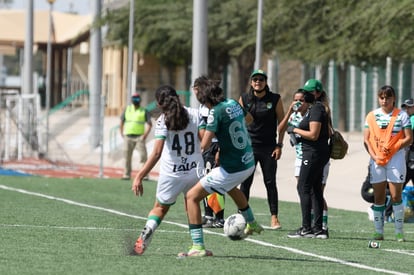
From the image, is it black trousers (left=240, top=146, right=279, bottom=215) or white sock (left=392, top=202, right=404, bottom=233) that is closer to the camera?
white sock (left=392, top=202, right=404, bottom=233)

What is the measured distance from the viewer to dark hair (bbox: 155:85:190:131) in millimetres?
12273

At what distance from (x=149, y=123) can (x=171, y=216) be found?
9.75 m

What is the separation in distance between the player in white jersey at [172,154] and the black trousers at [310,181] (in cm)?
283

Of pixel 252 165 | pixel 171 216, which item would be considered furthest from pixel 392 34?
pixel 252 165

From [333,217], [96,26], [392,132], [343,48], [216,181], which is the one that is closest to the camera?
[216,181]

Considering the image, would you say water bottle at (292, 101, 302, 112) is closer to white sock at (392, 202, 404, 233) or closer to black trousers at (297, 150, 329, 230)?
black trousers at (297, 150, 329, 230)

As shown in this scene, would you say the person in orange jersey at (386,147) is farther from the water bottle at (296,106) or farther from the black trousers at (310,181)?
the water bottle at (296,106)

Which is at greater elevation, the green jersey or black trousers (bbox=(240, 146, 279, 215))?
the green jersey

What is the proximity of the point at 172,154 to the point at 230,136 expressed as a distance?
600 mm

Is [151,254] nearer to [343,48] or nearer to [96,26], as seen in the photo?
[343,48]

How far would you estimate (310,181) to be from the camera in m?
15.2

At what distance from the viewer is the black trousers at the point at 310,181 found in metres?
15.1

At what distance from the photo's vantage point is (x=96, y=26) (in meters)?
42.6

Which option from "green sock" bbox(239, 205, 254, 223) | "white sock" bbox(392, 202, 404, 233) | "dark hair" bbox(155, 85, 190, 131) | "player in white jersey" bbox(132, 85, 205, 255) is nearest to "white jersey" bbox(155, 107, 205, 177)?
"player in white jersey" bbox(132, 85, 205, 255)
